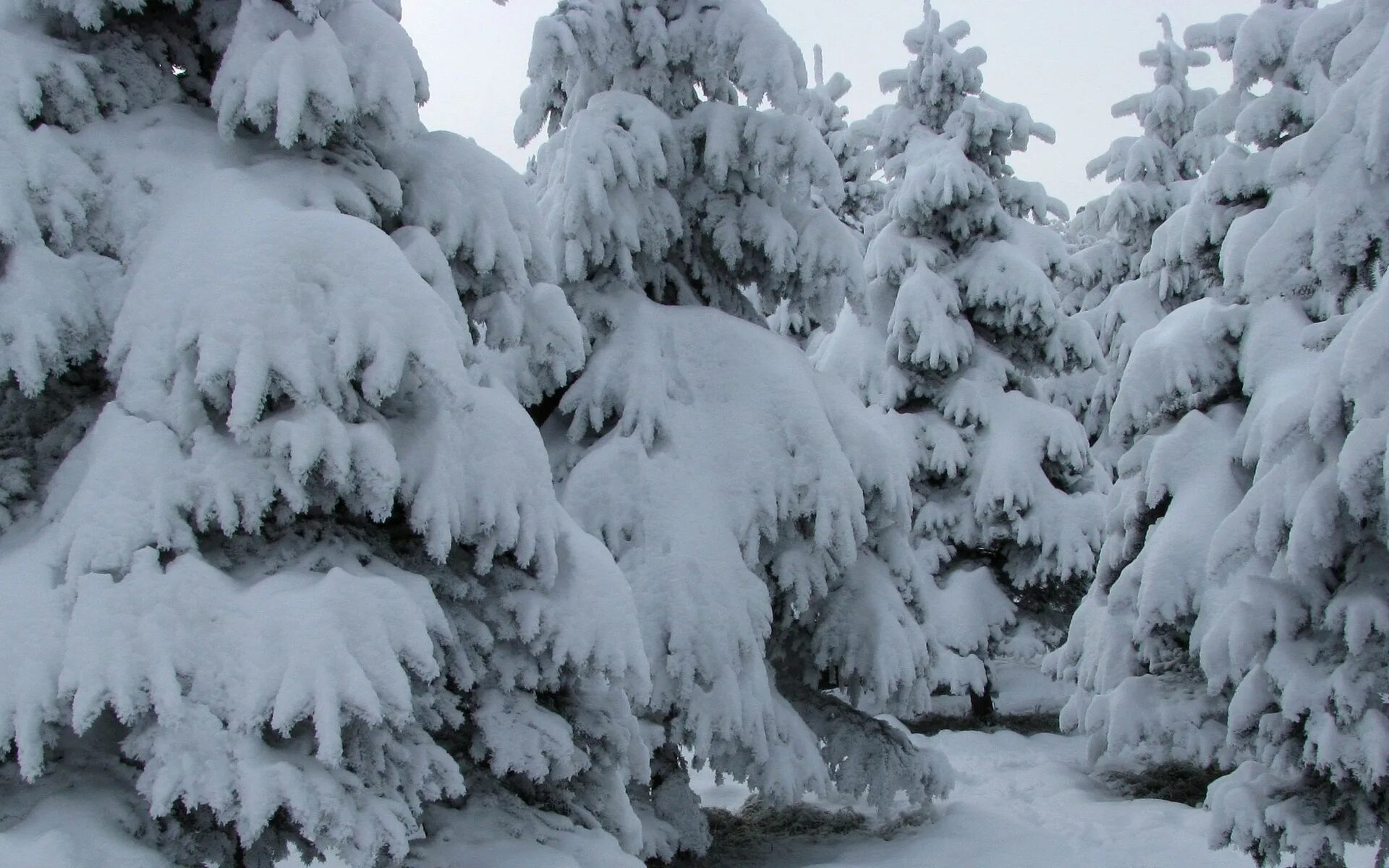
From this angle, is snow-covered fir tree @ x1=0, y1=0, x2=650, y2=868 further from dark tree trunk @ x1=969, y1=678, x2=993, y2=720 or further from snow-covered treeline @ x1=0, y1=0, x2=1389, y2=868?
dark tree trunk @ x1=969, y1=678, x2=993, y2=720

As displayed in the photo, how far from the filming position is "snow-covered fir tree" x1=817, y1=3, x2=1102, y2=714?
14281mm

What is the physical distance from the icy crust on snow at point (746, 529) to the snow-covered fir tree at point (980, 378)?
5.29 m

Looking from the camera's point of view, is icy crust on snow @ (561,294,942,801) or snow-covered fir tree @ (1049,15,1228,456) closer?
icy crust on snow @ (561,294,942,801)

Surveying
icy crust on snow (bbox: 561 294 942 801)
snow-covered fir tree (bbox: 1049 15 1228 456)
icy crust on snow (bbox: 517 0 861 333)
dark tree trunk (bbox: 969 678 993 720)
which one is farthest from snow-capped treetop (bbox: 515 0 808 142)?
snow-covered fir tree (bbox: 1049 15 1228 456)

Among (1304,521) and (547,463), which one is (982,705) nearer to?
(1304,521)

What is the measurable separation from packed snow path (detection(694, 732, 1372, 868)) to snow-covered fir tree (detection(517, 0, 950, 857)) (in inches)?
27.8

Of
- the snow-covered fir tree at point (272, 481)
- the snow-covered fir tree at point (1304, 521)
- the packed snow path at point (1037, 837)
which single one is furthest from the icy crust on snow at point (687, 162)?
the packed snow path at point (1037, 837)

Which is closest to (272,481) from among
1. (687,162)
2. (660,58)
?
(687,162)

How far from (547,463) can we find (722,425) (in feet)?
10.7

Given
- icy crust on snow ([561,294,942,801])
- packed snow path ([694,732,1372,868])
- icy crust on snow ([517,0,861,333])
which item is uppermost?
icy crust on snow ([517,0,861,333])

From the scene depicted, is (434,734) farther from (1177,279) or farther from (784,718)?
(1177,279)

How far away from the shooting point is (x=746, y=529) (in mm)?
7941

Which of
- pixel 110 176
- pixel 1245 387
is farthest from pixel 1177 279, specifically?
pixel 110 176

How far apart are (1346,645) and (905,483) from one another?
3396mm
